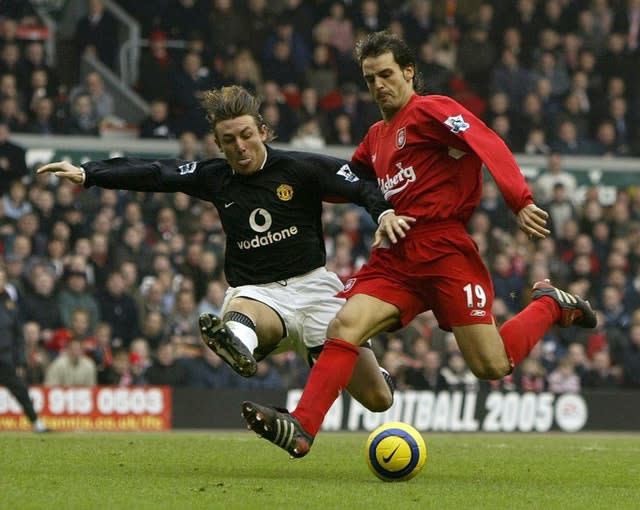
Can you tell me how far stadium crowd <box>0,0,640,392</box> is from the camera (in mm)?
16875

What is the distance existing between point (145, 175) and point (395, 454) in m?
2.31

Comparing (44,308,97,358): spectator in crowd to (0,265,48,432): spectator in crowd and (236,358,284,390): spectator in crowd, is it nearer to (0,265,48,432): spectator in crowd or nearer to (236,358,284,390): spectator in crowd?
(0,265,48,432): spectator in crowd

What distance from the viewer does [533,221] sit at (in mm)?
7602

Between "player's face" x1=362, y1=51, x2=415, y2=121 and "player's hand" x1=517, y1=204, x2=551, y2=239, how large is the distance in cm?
111

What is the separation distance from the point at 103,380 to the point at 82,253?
1.57 meters

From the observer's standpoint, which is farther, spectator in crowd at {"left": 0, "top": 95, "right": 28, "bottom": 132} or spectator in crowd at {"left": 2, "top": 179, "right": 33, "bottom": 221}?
spectator in crowd at {"left": 0, "top": 95, "right": 28, "bottom": 132}

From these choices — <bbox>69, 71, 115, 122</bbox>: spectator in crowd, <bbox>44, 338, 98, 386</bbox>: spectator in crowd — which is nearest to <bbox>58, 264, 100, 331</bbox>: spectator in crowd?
<bbox>44, 338, 98, 386</bbox>: spectator in crowd

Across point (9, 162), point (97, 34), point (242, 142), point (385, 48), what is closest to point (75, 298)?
point (9, 162)

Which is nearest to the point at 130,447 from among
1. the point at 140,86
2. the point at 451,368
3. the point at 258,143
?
the point at 258,143

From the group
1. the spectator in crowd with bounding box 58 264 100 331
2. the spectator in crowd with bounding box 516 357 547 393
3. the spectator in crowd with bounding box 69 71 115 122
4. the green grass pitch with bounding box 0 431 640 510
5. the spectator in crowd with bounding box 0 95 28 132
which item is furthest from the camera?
the spectator in crowd with bounding box 69 71 115 122

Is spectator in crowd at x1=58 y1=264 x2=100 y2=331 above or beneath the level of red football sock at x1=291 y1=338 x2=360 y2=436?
beneath

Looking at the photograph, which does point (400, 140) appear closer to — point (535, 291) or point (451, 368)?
point (535, 291)

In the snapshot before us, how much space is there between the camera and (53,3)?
68.9 feet

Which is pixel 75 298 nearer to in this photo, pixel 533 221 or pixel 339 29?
pixel 339 29
